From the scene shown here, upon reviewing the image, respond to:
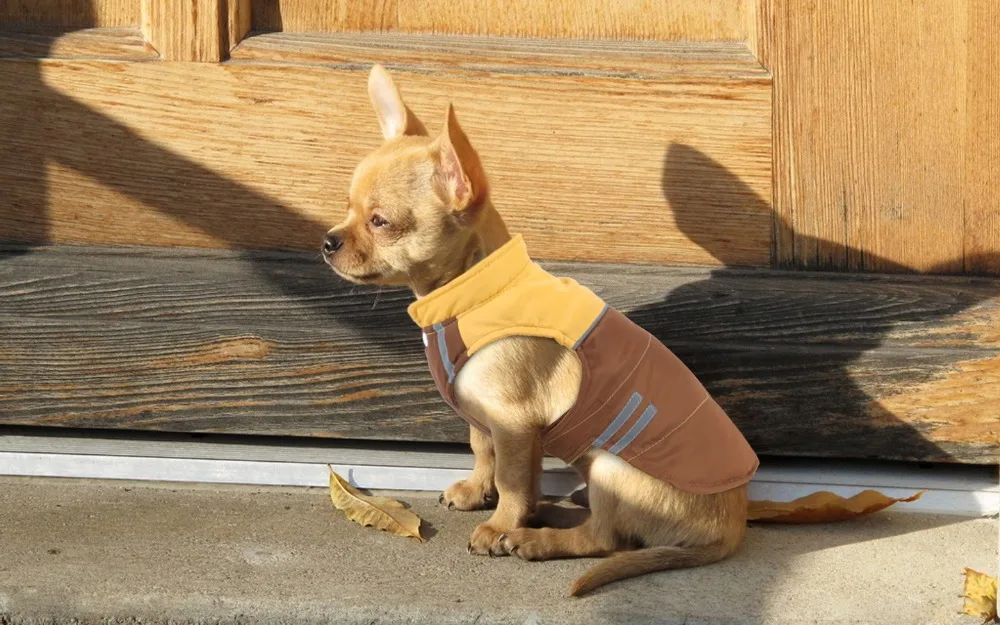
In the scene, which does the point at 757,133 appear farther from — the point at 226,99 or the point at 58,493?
the point at 58,493

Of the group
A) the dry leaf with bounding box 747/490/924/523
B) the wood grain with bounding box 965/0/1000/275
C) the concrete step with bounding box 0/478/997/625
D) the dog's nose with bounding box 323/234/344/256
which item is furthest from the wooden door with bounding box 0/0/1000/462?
the dog's nose with bounding box 323/234/344/256

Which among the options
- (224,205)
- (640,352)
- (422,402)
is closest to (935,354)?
(640,352)

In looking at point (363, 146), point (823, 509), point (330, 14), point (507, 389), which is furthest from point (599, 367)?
point (330, 14)

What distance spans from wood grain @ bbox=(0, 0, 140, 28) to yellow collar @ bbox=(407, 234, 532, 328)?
4.34ft

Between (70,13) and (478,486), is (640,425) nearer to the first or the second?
(478,486)

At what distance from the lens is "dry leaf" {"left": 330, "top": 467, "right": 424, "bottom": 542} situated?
2752 millimetres

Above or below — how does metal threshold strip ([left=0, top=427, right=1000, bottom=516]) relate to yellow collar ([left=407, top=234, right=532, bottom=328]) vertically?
below

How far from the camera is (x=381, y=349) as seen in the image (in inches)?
125

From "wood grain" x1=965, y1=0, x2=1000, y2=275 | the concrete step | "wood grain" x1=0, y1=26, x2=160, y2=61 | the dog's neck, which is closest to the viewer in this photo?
the concrete step

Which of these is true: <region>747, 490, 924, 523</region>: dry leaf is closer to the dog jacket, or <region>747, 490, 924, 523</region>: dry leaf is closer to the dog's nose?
the dog jacket

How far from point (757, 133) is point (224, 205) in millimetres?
1547

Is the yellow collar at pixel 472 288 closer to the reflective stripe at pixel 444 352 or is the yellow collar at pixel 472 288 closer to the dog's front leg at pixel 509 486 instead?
the reflective stripe at pixel 444 352

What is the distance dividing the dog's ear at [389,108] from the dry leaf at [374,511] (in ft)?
3.10

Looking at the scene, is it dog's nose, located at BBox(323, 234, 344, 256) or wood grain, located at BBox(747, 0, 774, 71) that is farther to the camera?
wood grain, located at BBox(747, 0, 774, 71)
